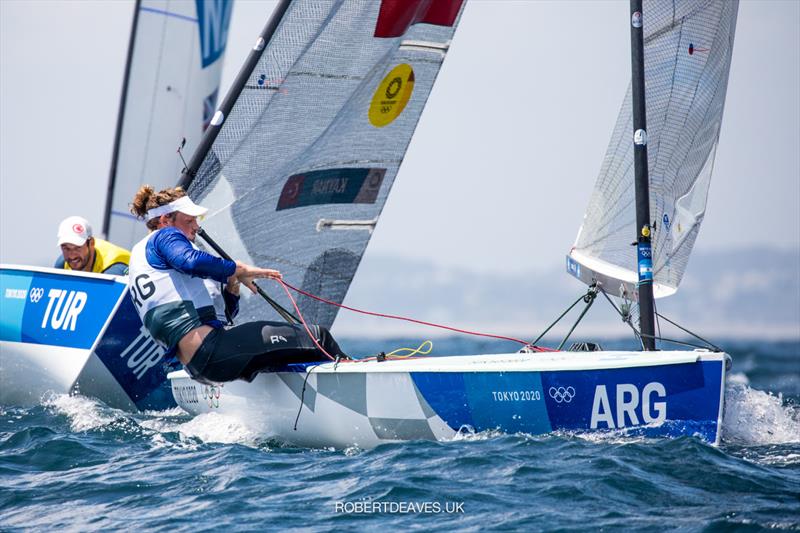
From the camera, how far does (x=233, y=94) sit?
23.6 ft

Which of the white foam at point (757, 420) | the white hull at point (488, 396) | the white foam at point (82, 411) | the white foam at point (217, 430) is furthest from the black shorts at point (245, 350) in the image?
the white foam at point (757, 420)

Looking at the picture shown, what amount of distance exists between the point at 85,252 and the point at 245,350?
2321mm

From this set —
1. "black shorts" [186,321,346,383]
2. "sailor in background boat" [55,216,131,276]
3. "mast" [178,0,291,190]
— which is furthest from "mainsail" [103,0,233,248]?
"black shorts" [186,321,346,383]

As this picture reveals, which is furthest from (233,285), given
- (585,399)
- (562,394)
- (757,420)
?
(757,420)

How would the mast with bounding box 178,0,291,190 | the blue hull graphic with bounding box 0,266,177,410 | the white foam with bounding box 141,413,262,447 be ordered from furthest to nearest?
the mast with bounding box 178,0,291,190, the blue hull graphic with bounding box 0,266,177,410, the white foam with bounding box 141,413,262,447

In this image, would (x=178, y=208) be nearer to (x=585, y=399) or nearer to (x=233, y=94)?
(x=233, y=94)

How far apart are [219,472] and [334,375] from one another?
2.86ft

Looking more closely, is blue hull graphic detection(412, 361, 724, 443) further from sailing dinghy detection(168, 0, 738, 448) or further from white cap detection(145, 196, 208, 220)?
white cap detection(145, 196, 208, 220)

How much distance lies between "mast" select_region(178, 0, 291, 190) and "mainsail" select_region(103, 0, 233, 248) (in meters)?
3.42

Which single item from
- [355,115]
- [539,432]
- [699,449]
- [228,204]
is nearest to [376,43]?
[355,115]

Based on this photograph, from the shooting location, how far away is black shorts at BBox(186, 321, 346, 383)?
18.9 feet

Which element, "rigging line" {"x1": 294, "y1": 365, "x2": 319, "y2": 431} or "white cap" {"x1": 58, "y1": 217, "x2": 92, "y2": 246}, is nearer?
"rigging line" {"x1": 294, "y1": 365, "x2": 319, "y2": 431}

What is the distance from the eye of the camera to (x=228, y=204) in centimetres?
739

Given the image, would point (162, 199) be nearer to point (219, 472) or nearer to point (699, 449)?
point (219, 472)
